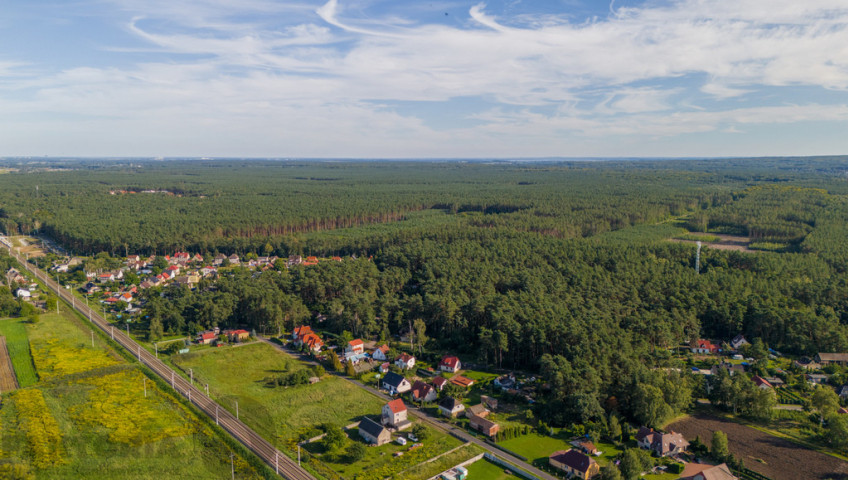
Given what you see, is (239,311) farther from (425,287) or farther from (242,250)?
(242,250)

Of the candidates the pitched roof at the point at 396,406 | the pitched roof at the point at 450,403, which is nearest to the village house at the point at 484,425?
the pitched roof at the point at 450,403

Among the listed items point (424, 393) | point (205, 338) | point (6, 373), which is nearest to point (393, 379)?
point (424, 393)

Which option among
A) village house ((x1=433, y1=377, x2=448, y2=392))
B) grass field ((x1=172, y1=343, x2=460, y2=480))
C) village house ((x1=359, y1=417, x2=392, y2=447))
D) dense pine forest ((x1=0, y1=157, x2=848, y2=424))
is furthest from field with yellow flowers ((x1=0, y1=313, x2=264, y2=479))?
village house ((x1=433, y1=377, x2=448, y2=392))

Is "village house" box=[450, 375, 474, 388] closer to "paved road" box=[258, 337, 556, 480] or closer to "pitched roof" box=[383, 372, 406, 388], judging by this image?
"pitched roof" box=[383, 372, 406, 388]

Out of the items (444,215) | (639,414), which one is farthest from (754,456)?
(444,215)

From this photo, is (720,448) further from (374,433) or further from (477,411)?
(374,433)

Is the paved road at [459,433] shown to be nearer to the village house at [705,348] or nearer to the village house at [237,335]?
the village house at [237,335]
